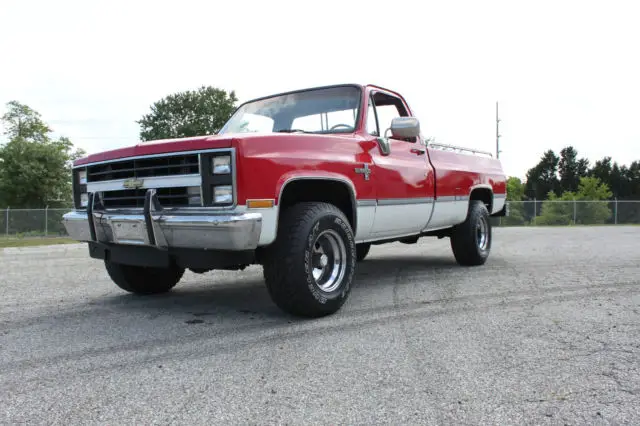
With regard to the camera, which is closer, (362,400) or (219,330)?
(362,400)

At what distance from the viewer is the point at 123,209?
432cm

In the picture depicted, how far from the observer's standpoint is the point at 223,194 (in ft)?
12.5

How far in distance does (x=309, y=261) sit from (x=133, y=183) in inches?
61.9

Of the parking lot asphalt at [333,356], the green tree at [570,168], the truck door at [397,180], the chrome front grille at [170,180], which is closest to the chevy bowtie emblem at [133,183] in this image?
the chrome front grille at [170,180]

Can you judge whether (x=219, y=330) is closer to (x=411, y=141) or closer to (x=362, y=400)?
(x=362, y=400)

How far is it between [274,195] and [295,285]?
698 mm

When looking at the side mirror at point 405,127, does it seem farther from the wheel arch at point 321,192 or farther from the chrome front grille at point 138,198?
the chrome front grille at point 138,198

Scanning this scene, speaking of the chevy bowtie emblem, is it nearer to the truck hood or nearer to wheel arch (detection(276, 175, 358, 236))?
the truck hood

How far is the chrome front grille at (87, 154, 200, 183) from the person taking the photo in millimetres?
3951

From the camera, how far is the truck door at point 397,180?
17.0ft

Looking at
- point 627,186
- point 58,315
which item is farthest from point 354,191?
point 627,186

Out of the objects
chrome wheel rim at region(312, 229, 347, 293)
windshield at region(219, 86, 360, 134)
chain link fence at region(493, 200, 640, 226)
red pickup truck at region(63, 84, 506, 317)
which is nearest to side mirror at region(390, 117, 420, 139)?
red pickup truck at region(63, 84, 506, 317)

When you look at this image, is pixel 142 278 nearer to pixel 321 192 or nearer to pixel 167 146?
pixel 167 146

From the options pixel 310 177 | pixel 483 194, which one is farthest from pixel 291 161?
pixel 483 194
